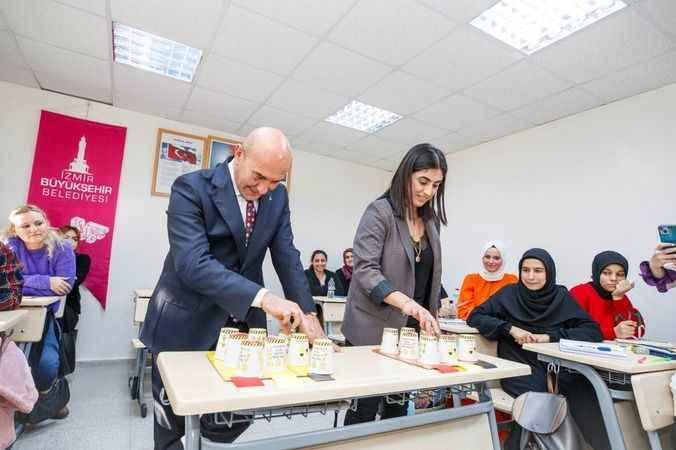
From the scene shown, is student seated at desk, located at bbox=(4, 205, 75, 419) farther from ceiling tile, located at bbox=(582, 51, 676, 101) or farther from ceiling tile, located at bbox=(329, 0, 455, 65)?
ceiling tile, located at bbox=(582, 51, 676, 101)

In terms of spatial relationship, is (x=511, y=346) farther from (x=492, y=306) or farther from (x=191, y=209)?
(x=191, y=209)

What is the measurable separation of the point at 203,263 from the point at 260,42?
2.33 meters

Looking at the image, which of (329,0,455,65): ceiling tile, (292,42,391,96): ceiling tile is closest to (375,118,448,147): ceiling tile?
(292,42,391,96): ceiling tile

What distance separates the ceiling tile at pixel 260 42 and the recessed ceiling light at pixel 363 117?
931mm

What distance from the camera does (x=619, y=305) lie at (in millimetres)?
2607

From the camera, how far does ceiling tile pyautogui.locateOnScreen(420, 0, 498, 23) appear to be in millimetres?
2303

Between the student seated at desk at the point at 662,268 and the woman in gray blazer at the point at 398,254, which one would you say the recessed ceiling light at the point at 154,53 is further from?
the student seated at desk at the point at 662,268

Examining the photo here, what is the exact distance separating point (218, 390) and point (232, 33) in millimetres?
2642

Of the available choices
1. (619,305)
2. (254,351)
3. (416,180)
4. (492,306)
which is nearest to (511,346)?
(492,306)

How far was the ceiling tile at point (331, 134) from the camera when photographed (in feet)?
14.2

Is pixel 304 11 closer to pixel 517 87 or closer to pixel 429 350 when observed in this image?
pixel 517 87

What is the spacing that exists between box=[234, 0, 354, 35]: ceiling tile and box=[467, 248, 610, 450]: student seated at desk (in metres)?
1.91

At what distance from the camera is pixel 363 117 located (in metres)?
4.14

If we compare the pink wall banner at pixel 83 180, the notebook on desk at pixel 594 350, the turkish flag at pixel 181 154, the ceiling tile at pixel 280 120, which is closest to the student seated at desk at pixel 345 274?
the ceiling tile at pixel 280 120
